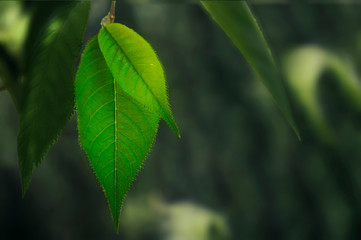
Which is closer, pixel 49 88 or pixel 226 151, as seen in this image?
pixel 49 88

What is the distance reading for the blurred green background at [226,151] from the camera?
602 mm

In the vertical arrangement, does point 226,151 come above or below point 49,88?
above

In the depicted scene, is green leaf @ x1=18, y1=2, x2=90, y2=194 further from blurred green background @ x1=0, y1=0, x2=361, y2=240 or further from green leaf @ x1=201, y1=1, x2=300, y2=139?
blurred green background @ x1=0, y1=0, x2=361, y2=240

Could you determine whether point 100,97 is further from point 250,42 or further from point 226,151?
point 226,151

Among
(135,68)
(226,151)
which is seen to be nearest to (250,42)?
(135,68)

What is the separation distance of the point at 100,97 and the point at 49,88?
2 cm

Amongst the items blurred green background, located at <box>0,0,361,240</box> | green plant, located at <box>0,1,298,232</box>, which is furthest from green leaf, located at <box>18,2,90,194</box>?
blurred green background, located at <box>0,0,361,240</box>

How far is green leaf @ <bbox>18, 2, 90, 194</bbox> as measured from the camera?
136mm

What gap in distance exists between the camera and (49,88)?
144 millimetres

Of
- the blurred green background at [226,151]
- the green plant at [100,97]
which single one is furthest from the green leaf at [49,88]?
the blurred green background at [226,151]

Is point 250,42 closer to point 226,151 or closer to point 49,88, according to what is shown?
point 49,88

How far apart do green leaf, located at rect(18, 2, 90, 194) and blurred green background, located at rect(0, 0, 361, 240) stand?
460 mm

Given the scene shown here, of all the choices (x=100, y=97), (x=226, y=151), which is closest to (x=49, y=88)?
(x=100, y=97)

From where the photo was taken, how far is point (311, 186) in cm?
63
